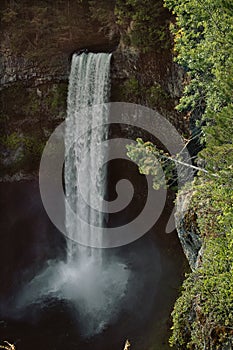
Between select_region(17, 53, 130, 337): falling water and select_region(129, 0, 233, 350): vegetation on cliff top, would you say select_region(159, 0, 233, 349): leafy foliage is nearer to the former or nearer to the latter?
select_region(129, 0, 233, 350): vegetation on cliff top

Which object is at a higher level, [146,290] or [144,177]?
[144,177]

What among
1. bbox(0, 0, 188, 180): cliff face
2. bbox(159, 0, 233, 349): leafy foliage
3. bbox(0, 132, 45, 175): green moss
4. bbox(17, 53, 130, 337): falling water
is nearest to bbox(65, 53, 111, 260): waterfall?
bbox(17, 53, 130, 337): falling water

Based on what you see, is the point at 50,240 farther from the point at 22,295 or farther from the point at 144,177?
the point at 144,177

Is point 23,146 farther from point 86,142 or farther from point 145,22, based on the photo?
point 145,22

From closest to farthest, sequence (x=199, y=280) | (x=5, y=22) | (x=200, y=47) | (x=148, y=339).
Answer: (x=199, y=280) → (x=200, y=47) → (x=148, y=339) → (x=5, y=22)

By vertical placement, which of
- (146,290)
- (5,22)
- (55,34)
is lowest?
(146,290)

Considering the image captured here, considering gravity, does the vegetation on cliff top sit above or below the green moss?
below

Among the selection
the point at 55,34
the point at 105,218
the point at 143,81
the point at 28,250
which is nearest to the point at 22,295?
the point at 28,250
